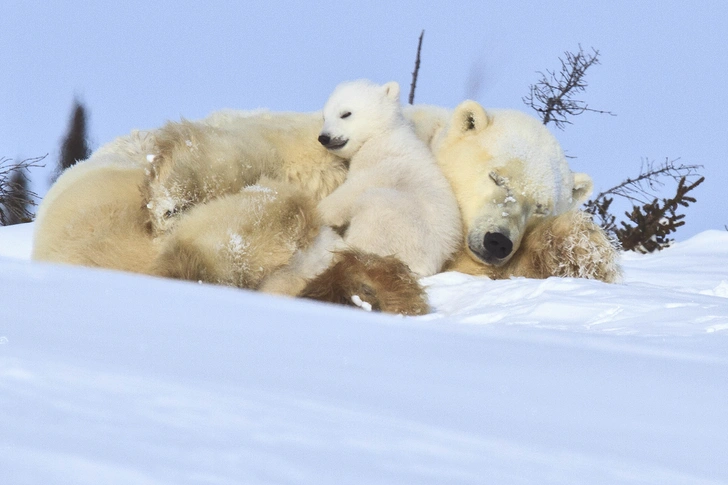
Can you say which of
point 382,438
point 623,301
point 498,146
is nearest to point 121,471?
point 382,438

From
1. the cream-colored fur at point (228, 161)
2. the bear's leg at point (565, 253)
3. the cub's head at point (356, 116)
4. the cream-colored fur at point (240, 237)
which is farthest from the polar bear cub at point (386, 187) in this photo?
the bear's leg at point (565, 253)

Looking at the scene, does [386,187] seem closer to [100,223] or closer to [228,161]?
[228,161]

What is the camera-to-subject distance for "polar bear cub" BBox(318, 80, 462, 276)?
3.36 meters

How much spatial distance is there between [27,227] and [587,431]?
569cm

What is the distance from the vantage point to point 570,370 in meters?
1.52

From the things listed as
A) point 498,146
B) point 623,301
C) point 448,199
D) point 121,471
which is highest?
point 498,146

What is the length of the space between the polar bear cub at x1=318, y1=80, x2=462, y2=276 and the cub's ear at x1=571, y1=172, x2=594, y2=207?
0.96 m

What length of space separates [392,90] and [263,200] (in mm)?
1006

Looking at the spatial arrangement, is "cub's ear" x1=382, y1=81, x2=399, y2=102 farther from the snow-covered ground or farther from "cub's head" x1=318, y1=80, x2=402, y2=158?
the snow-covered ground

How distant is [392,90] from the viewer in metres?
3.86

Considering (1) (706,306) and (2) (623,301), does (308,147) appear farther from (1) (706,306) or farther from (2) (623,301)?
(1) (706,306)

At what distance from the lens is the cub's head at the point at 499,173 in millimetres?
3744

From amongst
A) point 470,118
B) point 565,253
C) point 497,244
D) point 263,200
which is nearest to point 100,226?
point 263,200

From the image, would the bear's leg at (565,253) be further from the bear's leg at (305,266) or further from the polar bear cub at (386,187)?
the bear's leg at (305,266)
